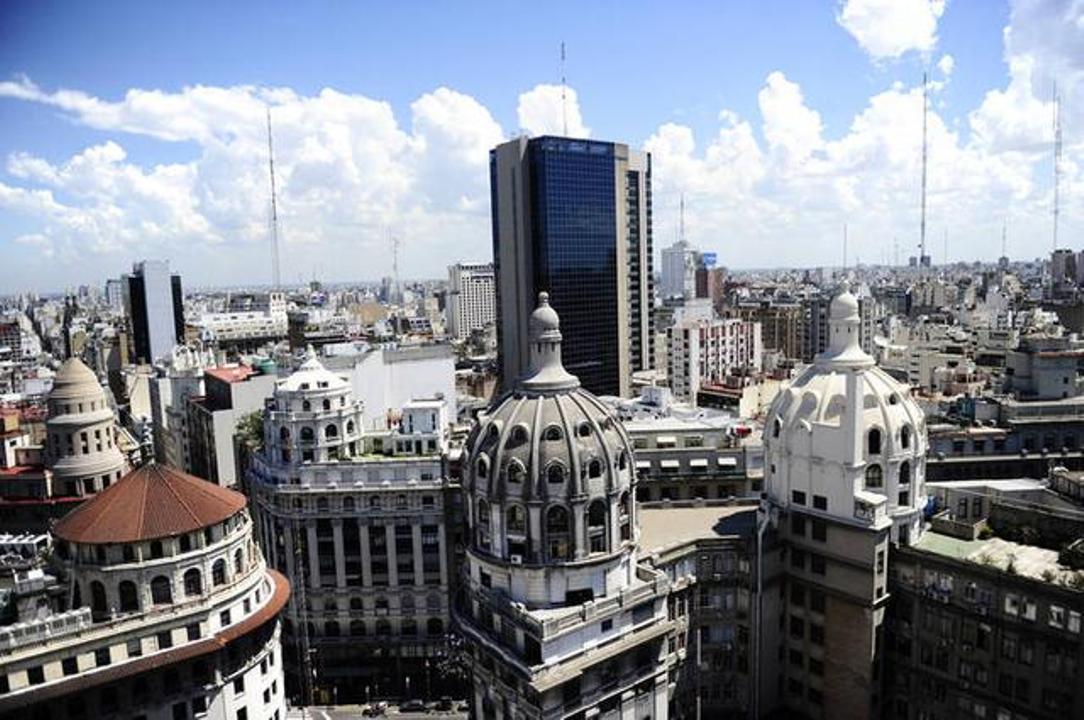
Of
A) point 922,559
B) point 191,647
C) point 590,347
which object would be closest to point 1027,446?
point 922,559

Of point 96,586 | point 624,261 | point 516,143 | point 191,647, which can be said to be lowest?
point 191,647

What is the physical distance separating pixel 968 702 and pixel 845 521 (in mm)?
14893

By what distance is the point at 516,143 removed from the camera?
169 metres

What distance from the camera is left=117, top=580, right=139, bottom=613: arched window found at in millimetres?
54625

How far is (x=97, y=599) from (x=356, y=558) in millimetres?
31254

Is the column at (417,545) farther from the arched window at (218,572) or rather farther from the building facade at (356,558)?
the arched window at (218,572)

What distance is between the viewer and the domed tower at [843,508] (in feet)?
199

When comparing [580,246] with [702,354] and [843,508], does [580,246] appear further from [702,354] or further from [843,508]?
[843,508]

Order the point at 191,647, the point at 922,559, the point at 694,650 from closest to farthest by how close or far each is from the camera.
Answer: the point at 191,647, the point at 922,559, the point at 694,650

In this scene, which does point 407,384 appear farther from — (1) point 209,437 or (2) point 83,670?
(2) point 83,670

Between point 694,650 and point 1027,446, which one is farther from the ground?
point 1027,446

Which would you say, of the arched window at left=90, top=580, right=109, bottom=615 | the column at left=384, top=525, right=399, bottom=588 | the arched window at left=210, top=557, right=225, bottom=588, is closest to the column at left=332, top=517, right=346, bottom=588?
the column at left=384, top=525, right=399, bottom=588

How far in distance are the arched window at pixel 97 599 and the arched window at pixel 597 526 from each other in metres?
33.5

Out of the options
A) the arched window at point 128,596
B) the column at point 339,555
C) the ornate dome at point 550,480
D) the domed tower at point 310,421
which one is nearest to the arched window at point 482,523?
the ornate dome at point 550,480
